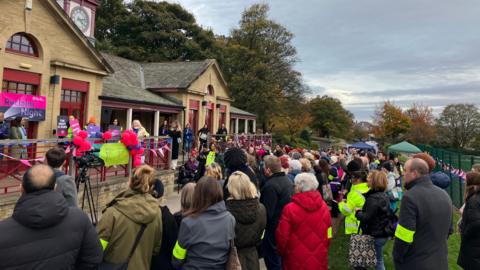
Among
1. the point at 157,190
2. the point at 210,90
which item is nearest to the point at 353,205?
the point at 157,190

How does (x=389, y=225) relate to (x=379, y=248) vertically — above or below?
above

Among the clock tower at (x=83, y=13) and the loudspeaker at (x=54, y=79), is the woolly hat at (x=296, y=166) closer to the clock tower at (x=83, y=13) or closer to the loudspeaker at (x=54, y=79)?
the loudspeaker at (x=54, y=79)

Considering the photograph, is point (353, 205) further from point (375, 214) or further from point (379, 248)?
point (379, 248)

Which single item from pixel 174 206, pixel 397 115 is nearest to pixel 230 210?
pixel 174 206

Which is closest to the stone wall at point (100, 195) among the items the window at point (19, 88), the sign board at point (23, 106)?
the sign board at point (23, 106)

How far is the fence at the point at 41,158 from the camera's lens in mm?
6676

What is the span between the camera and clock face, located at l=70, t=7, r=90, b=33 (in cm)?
2102

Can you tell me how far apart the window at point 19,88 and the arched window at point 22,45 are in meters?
1.05

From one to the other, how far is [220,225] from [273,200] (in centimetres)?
157

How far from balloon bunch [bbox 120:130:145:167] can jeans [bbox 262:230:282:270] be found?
6071mm

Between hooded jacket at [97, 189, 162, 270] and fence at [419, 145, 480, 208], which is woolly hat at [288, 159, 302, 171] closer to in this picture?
hooded jacket at [97, 189, 162, 270]

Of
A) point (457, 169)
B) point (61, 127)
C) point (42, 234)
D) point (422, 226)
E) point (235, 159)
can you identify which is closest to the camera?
point (42, 234)

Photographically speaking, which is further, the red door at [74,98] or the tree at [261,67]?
the tree at [261,67]

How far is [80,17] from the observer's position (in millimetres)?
21531
